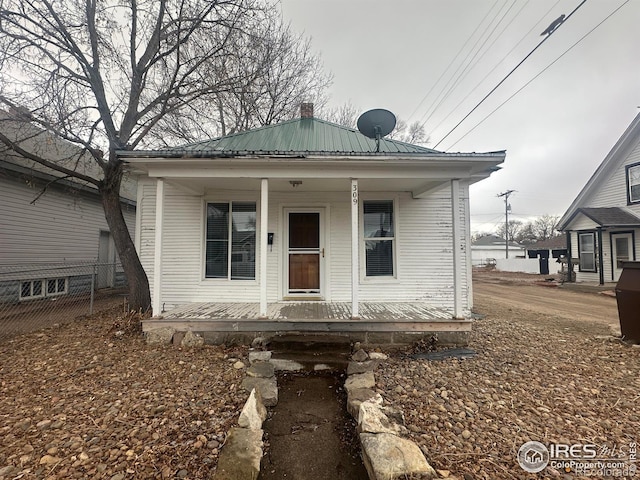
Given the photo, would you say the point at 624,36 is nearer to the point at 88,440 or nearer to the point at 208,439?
the point at 208,439

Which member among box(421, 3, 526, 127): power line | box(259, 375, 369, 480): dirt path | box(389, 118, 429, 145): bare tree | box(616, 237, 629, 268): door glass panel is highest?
box(389, 118, 429, 145): bare tree

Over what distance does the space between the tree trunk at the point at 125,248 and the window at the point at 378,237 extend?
4.73 metres

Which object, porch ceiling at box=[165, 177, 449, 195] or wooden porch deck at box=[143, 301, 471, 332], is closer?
wooden porch deck at box=[143, 301, 471, 332]

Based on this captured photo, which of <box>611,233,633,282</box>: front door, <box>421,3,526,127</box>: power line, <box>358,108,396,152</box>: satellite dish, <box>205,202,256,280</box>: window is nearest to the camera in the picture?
<box>358,108,396,152</box>: satellite dish

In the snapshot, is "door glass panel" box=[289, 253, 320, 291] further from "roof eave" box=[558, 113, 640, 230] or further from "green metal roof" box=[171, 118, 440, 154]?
"roof eave" box=[558, 113, 640, 230]

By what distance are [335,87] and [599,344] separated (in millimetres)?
13408

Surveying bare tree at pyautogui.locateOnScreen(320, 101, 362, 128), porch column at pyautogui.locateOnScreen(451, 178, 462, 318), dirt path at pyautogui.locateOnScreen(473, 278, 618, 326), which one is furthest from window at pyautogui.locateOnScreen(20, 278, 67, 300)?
bare tree at pyautogui.locateOnScreen(320, 101, 362, 128)

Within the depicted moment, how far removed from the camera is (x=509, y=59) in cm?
718

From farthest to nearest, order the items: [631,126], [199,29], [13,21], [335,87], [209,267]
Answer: [335,87], [631,126], [199,29], [209,267], [13,21]

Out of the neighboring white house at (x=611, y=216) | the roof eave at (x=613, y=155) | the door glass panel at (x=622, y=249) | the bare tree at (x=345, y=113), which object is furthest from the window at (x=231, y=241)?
the roof eave at (x=613, y=155)

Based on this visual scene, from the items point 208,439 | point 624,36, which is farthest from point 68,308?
point 624,36

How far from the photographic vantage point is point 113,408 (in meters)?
2.89

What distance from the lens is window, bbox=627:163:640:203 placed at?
12.2 meters

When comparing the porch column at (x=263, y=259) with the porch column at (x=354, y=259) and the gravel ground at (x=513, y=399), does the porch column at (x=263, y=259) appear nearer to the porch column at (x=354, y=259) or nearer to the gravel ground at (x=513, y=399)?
the porch column at (x=354, y=259)
